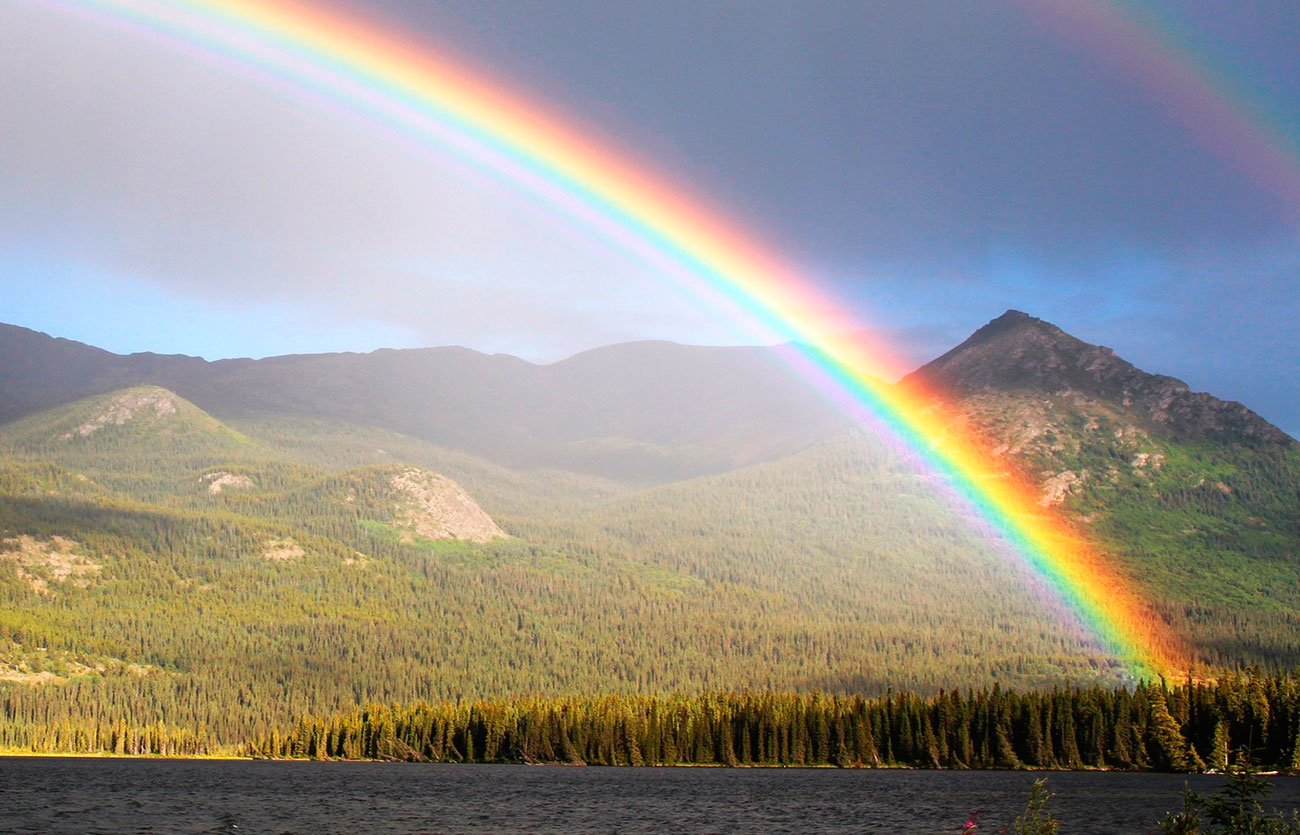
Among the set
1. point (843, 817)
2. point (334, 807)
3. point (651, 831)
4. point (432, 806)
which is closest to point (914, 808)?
point (843, 817)

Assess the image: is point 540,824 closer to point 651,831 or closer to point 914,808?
point 651,831

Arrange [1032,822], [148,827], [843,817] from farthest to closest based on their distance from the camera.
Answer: [843,817] → [148,827] → [1032,822]

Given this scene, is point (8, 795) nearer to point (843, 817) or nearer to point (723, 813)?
point (723, 813)

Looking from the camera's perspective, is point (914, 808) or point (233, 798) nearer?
point (914, 808)

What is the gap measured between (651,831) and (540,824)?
16.7 meters

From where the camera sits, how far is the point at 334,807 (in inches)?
7215

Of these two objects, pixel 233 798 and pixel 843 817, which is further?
pixel 233 798

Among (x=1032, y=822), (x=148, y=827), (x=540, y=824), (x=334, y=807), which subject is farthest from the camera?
(x=334, y=807)

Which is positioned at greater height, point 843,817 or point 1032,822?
point 1032,822

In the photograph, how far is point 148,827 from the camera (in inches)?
5650

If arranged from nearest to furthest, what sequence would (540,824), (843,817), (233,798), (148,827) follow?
(148,827) → (540,824) → (843,817) → (233,798)

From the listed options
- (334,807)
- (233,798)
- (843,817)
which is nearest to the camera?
(843,817)

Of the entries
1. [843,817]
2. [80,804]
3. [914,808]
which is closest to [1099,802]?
[914,808]

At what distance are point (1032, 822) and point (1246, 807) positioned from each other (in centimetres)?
808
